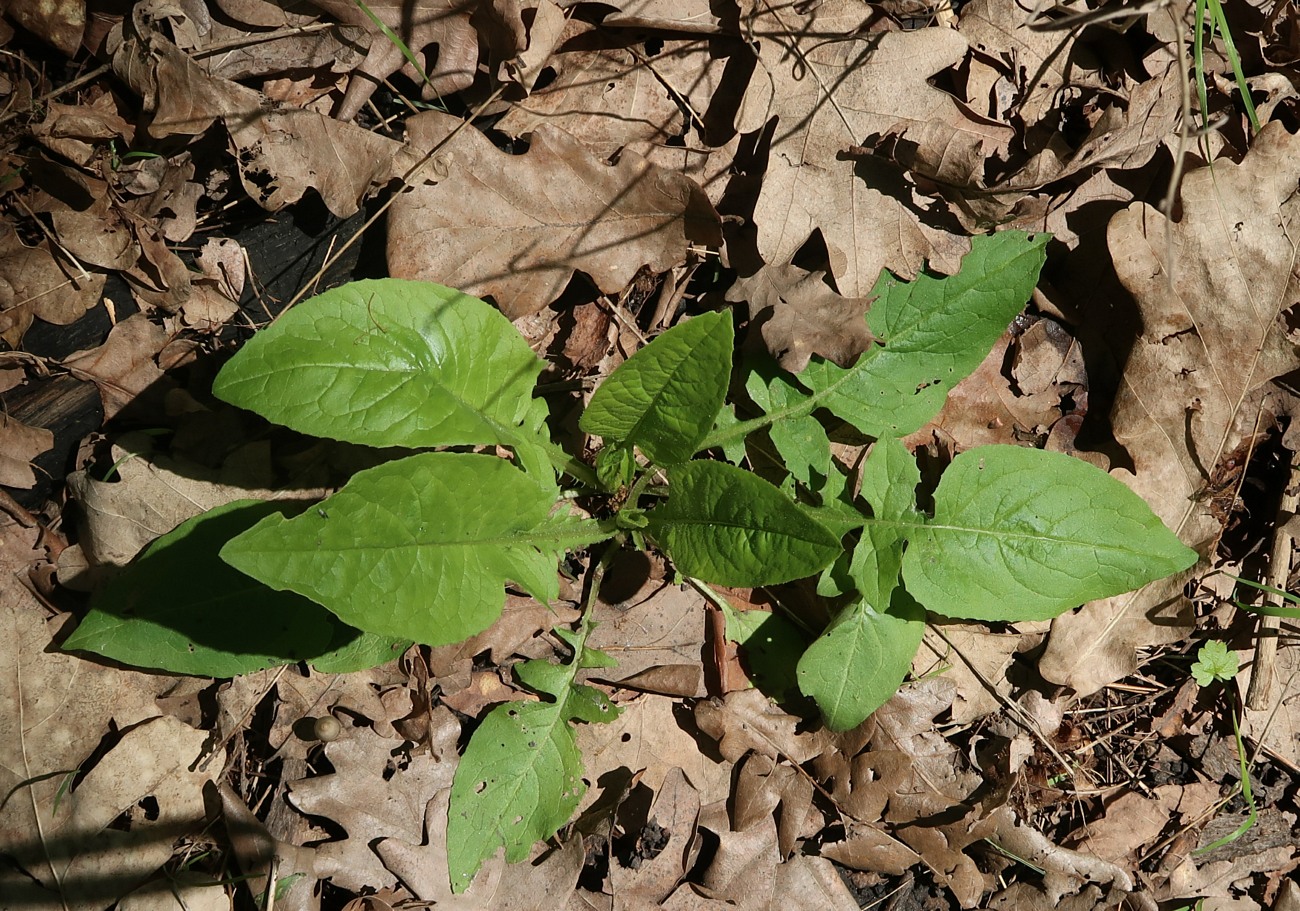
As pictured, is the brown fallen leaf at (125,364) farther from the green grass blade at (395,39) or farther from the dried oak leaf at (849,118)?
the dried oak leaf at (849,118)

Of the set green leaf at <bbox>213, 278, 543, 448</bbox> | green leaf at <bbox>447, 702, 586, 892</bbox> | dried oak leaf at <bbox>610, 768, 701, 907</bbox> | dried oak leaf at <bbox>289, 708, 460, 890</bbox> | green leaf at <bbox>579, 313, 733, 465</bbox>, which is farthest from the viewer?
dried oak leaf at <bbox>610, 768, 701, 907</bbox>

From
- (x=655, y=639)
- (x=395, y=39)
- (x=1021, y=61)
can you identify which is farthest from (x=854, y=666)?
(x=395, y=39)

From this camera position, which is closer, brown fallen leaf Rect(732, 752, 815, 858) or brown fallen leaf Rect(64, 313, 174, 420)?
brown fallen leaf Rect(64, 313, 174, 420)

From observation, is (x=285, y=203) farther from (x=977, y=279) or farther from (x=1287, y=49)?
(x=1287, y=49)

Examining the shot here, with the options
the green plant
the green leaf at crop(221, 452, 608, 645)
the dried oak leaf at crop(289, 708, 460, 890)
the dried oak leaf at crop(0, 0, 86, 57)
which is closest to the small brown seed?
the dried oak leaf at crop(289, 708, 460, 890)

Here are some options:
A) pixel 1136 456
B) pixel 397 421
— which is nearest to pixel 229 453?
pixel 397 421

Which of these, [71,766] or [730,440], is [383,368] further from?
[71,766]

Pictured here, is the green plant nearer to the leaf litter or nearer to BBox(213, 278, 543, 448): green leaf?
BBox(213, 278, 543, 448): green leaf

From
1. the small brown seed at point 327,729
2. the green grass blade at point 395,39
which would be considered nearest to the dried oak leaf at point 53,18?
the green grass blade at point 395,39
